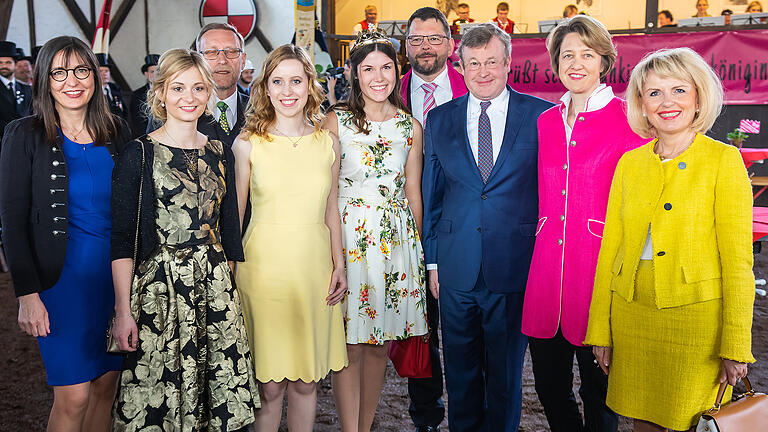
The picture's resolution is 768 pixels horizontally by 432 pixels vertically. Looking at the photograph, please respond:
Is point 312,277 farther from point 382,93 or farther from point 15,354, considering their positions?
point 15,354

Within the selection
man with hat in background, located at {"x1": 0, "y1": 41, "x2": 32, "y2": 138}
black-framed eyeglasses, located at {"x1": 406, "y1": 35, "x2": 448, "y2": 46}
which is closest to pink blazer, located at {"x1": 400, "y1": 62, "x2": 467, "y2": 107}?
black-framed eyeglasses, located at {"x1": 406, "y1": 35, "x2": 448, "y2": 46}

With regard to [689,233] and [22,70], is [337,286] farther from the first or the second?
[22,70]

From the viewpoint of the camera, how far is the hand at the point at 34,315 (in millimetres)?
2135

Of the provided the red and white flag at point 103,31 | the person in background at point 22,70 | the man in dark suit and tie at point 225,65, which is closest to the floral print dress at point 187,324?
the man in dark suit and tie at point 225,65

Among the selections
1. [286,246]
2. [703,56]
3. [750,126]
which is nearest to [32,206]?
[286,246]

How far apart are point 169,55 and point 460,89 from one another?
66.0 inches

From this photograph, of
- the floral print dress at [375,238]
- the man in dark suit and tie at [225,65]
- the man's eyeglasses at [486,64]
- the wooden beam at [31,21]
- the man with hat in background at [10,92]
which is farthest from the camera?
the wooden beam at [31,21]

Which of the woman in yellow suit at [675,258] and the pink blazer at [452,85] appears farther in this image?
the pink blazer at [452,85]

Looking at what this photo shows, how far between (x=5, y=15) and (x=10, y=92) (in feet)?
12.0

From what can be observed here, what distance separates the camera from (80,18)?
10117 millimetres

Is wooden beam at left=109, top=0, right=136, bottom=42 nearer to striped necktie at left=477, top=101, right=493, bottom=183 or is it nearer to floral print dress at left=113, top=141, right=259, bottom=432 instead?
floral print dress at left=113, top=141, right=259, bottom=432

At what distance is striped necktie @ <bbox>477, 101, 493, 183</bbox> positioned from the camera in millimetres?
2477

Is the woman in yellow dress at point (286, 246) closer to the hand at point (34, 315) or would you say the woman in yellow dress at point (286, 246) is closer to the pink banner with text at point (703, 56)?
the hand at point (34, 315)

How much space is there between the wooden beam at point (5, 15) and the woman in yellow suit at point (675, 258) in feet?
34.5
